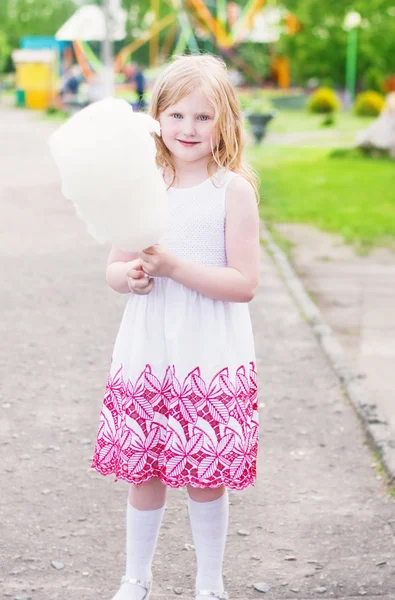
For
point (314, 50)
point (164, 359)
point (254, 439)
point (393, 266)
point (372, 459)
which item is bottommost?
point (314, 50)

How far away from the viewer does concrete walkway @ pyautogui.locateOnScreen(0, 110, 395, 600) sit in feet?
10.6

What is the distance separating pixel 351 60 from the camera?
39.1 meters

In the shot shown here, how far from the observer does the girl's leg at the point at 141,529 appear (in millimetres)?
2873

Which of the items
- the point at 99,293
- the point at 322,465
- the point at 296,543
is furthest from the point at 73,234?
the point at 296,543

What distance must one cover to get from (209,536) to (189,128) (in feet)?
3.89

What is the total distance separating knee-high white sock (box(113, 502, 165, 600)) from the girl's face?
1.05 metres

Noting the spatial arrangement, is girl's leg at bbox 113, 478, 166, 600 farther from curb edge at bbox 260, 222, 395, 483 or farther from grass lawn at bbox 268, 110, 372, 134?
grass lawn at bbox 268, 110, 372, 134

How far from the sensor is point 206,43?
4300 cm

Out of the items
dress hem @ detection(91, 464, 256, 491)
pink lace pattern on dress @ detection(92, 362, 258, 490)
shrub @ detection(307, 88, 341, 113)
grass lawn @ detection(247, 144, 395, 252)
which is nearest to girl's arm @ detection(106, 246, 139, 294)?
pink lace pattern on dress @ detection(92, 362, 258, 490)

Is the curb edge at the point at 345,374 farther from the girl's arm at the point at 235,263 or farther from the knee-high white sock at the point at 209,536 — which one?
the girl's arm at the point at 235,263

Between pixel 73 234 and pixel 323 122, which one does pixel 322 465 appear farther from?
pixel 323 122

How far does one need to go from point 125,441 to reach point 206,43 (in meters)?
41.9

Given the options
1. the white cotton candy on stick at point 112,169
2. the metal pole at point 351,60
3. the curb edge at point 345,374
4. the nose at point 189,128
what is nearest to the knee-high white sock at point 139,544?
the white cotton candy on stick at point 112,169

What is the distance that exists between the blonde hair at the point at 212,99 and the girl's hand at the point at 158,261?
27 cm
